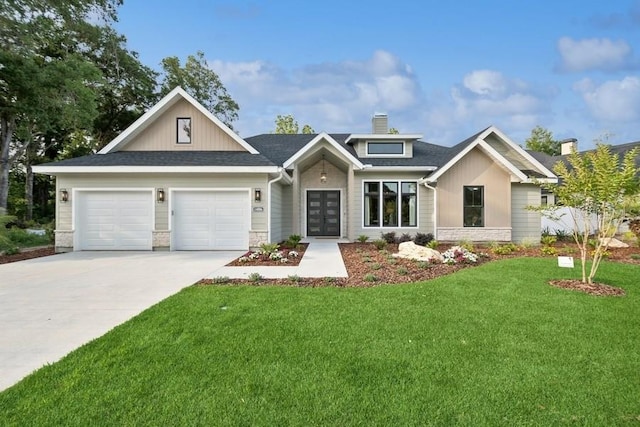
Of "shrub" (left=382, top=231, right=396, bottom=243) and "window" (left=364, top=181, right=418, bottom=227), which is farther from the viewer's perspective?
"window" (left=364, top=181, right=418, bottom=227)

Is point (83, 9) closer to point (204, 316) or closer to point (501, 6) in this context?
point (501, 6)

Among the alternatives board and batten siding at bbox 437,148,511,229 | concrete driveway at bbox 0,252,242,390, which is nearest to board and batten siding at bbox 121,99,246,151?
concrete driveway at bbox 0,252,242,390

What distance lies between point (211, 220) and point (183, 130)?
382 centimetres

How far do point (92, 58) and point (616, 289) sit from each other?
29.0 metres

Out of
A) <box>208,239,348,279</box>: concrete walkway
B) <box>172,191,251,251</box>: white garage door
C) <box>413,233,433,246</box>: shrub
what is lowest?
<box>208,239,348,279</box>: concrete walkway

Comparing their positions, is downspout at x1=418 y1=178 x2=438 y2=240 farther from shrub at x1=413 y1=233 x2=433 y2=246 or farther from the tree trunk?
the tree trunk

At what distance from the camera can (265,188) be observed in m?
12.1

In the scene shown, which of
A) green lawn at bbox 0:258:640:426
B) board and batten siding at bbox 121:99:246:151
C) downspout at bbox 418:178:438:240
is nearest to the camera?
green lawn at bbox 0:258:640:426

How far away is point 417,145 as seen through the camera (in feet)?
59.6

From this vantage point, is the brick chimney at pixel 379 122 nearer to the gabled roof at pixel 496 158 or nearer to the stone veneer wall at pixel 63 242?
the gabled roof at pixel 496 158

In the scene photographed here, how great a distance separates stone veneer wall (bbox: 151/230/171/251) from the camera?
1206cm

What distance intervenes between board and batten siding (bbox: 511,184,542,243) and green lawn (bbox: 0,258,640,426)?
9600mm

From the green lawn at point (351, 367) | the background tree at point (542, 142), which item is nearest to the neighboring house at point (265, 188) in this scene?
the green lawn at point (351, 367)

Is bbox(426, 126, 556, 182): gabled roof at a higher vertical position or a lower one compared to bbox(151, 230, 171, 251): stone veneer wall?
higher
